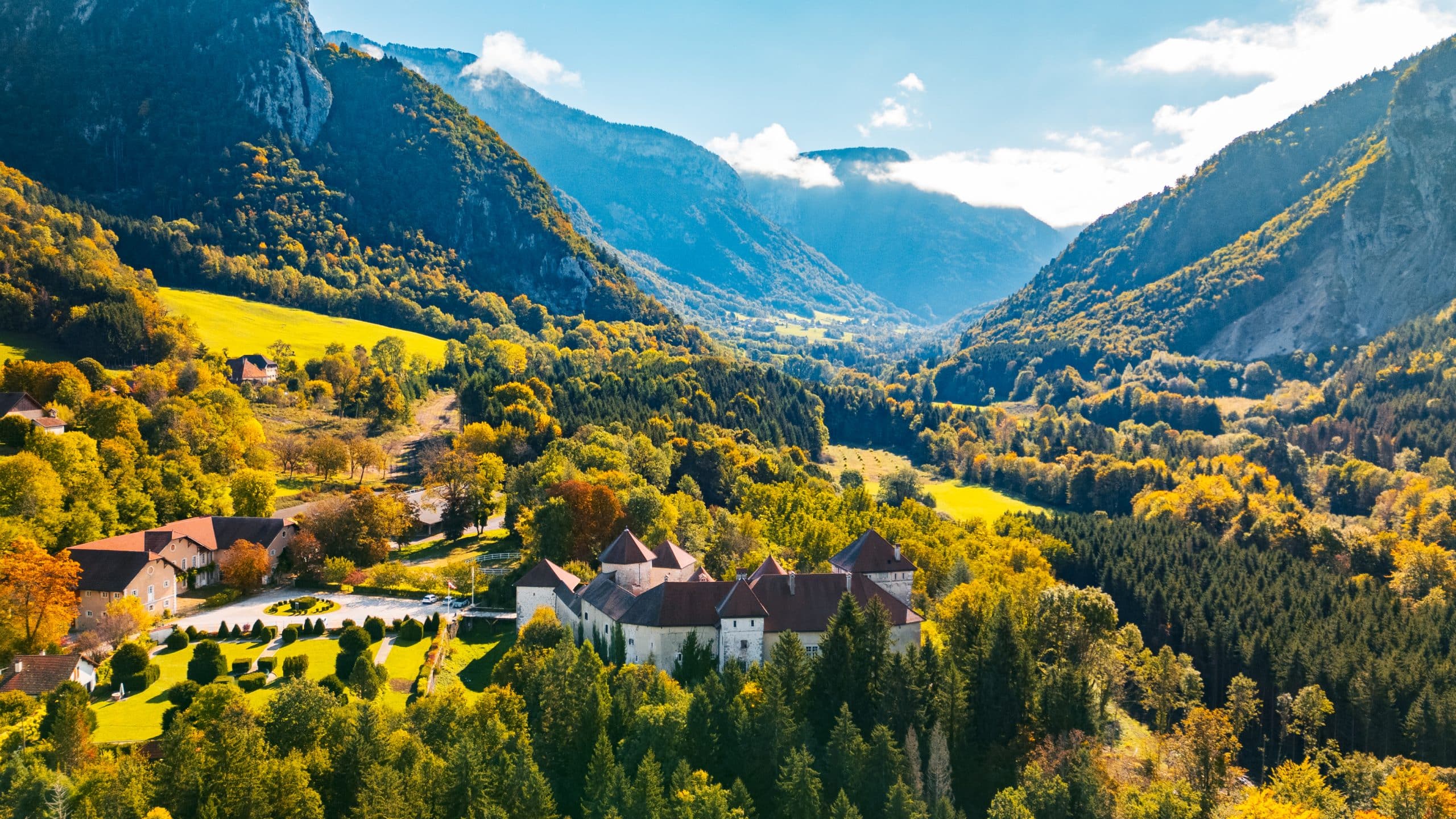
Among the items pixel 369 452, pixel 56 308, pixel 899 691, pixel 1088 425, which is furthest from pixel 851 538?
pixel 1088 425

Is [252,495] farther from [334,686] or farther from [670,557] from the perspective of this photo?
[670,557]

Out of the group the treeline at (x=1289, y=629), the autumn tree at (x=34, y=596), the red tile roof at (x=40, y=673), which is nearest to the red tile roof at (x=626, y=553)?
the red tile roof at (x=40, y=673)

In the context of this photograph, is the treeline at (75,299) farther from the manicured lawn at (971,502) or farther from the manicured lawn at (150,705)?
the manicured lawn at (971,502)

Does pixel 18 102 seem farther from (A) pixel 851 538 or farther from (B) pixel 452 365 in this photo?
(A) pixel 851 538

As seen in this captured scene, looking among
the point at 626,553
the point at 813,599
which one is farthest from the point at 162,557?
the point at 813,599

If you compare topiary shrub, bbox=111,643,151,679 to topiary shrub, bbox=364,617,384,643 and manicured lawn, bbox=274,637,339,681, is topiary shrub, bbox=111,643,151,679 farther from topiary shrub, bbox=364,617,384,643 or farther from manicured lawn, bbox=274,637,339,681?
topiary shrub, bbox=364,617,384,643
